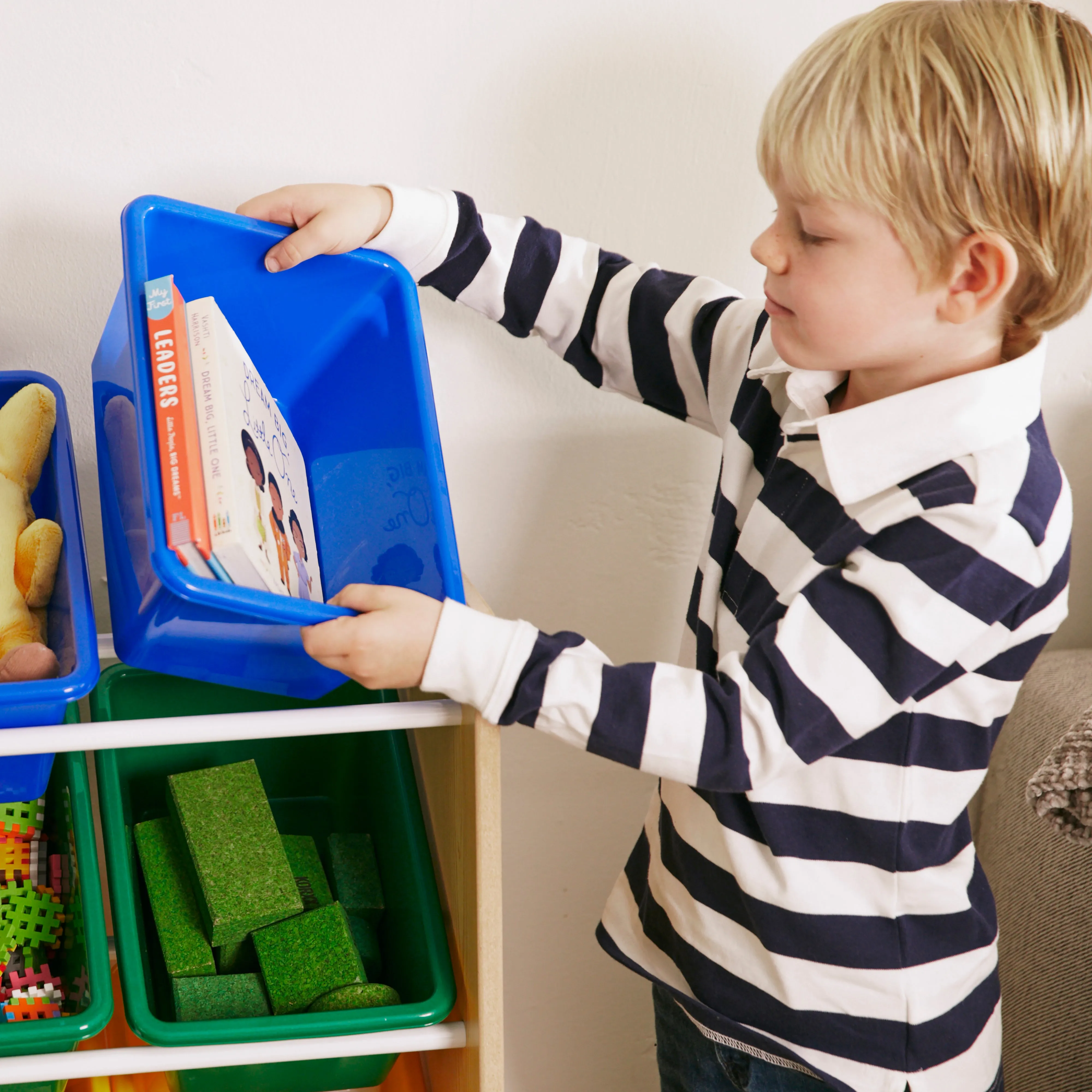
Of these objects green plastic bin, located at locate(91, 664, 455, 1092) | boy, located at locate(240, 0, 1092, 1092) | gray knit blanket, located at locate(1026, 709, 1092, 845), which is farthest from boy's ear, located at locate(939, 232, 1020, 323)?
green plastic bin, located at locate(91, 664, 455, 1092)

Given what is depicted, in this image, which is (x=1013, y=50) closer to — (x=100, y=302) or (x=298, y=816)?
(x=100, y=302)

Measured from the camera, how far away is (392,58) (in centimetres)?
83

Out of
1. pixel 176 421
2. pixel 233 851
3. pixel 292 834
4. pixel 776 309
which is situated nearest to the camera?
pixel 176 421

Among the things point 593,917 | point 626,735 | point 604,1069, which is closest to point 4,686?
point 626,735

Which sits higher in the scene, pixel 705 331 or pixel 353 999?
pixel 705 331

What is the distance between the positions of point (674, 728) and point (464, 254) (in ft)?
1.28

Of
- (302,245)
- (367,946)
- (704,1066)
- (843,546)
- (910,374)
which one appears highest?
(302,245)

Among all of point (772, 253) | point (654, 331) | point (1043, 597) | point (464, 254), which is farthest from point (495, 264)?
point (1043, 597)

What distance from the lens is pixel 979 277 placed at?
0.64 meters

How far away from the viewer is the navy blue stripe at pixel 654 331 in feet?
2.75

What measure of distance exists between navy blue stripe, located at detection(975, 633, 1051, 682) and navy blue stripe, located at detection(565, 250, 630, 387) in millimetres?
365

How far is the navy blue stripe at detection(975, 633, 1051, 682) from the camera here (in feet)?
2.31

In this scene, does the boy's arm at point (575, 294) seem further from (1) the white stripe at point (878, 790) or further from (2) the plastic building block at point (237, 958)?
(2) the plastic building block at point (237, 958)

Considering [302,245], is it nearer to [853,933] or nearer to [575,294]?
[575,294]
